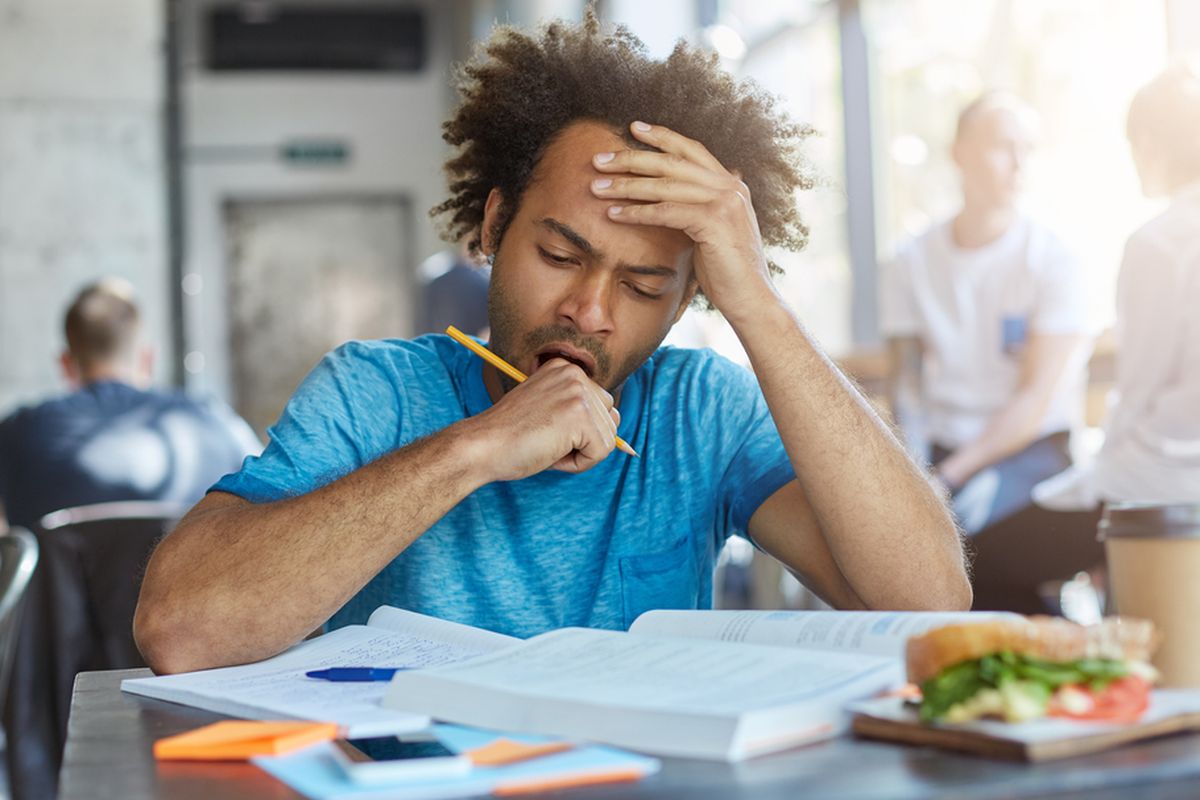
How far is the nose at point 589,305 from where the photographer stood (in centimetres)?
145

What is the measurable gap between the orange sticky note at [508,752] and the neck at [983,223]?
9.64ft

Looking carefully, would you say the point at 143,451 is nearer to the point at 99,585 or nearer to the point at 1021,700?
the point at 99,585

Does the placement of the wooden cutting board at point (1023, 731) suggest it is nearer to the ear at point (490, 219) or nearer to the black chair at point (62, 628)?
the ear at point (490, 219)

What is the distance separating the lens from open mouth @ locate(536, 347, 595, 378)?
1.46 metres

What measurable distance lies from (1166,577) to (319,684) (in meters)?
0.55

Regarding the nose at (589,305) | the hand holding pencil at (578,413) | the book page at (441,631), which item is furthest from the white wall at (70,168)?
the book page at (441,631)

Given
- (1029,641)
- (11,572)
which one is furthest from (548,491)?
(11,572)

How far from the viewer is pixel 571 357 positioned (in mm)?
1469

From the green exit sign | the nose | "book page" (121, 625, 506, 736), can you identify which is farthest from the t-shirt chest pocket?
the green exit sign

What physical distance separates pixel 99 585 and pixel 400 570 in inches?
44.0

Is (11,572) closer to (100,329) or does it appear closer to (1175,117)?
(100,329)

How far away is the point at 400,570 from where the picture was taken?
144 centimetres

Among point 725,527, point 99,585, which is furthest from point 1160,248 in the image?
point 99,585

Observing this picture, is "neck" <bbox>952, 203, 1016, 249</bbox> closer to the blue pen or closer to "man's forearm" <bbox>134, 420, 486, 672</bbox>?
"man's forearm" <bbox>134, 420, 486, 672</bbox>
